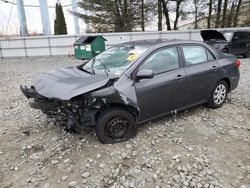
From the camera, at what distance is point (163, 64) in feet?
12.1

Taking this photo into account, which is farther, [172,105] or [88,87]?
[172,105]

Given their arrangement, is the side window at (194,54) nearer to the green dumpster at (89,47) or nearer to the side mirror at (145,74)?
the side mirror at (145,74)

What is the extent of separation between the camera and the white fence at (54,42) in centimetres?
1496

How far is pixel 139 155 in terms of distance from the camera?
3105 millimetres

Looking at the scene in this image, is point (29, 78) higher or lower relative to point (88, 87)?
lower

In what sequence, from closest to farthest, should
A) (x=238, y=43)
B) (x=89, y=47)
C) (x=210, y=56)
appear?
(x=210, y=56), (x=238, y=43), (x=89, y=47)

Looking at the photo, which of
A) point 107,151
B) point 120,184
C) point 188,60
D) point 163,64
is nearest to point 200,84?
point 188,60

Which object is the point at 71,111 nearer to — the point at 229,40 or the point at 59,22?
the point at 229,40

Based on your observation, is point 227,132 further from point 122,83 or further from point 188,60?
point 122,83

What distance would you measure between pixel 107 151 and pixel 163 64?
5.29 ft

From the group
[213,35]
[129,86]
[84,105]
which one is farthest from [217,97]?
[213,35]

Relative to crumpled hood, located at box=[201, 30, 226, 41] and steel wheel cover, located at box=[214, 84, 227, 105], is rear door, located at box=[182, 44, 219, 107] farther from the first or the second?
crumpled hood, located at box=[201, 30, 226, 41]

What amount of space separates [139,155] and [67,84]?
4.51ft

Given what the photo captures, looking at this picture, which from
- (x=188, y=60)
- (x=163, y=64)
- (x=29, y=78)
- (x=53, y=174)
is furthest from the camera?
(x=29, y=78)
